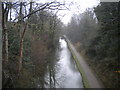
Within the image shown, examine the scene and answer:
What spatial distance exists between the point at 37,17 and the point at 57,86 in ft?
11.3

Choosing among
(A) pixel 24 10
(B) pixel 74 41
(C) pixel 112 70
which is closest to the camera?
(A) pixel 24 10

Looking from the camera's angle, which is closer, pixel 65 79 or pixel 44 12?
pixel 44 12

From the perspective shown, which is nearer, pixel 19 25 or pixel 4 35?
pixel 4 35

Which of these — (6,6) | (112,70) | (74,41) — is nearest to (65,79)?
(112,70)

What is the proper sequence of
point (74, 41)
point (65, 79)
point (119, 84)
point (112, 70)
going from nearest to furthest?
point (119, 84), point (112, 70), point (65, 79), point (74, 41)

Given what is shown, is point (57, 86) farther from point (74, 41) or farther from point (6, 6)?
point (74, 41)

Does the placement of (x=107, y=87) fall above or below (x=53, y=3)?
below

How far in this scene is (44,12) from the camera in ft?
9.73

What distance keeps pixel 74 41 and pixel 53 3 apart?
41.4 feet

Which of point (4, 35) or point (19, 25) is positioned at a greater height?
point (19, 25)

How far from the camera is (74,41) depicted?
1473cm

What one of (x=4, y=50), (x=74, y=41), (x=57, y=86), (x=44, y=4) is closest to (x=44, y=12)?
(x=44, y=4)

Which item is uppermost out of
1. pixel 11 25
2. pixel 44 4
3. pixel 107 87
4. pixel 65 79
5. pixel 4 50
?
pixel 44 4

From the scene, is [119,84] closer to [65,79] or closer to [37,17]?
[65,79]
